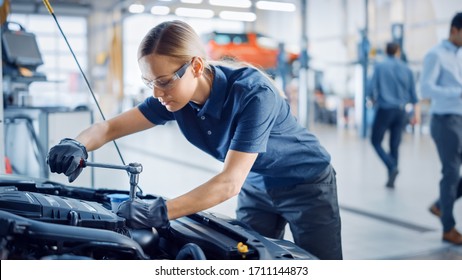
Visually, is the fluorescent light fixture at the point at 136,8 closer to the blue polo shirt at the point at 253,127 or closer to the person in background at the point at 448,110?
the person in background at the point at 448,110

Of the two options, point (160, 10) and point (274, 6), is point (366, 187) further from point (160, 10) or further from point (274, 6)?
point (274, 6)

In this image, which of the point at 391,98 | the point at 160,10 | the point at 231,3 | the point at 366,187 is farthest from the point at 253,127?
the point at 231,3

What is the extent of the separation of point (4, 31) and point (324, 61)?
10.2 metres

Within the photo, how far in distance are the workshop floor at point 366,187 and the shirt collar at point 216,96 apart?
1542 mm

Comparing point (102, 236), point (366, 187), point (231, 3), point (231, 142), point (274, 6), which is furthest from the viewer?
point (274, 6)

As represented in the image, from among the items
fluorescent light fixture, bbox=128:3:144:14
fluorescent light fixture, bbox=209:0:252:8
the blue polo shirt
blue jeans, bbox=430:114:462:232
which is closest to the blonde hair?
the blue polo shirt

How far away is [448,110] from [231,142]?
1.90 meters

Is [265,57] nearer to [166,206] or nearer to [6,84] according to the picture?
[6,84]

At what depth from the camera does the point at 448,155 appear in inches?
114

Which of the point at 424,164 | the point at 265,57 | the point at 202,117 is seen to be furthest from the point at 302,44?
the point at 202,117

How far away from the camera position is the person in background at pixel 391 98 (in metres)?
4.80

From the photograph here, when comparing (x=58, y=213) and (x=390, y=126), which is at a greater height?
(x=58, y=213)

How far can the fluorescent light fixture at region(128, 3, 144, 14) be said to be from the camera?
11.9ft

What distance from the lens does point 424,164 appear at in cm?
582
